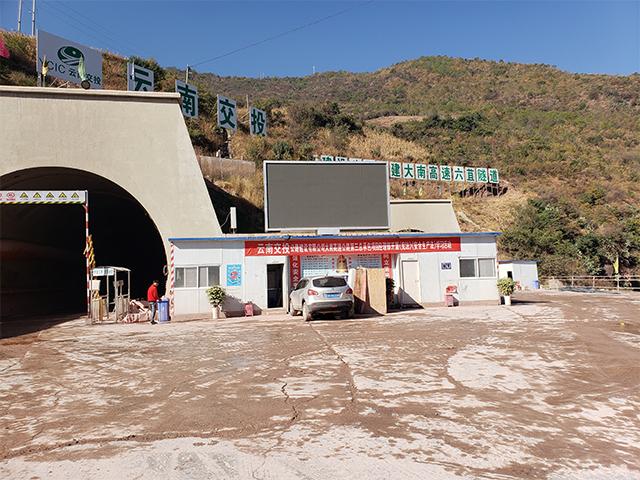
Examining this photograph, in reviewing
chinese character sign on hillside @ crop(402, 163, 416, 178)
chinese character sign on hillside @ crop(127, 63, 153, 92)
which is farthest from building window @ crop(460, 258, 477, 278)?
chinese character sign on hillside @ crop(402, 163, 416, 178)

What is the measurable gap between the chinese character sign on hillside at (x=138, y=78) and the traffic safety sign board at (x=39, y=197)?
35.8ft

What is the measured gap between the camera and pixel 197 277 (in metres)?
17.9

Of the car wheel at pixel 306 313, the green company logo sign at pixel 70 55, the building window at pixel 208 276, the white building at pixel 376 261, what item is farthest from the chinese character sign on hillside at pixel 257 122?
the car wheel at pixel 306 313

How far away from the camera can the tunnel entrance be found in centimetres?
2006

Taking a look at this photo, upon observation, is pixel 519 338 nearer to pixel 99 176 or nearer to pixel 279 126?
pixel 99 176

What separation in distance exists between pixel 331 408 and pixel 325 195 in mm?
16538

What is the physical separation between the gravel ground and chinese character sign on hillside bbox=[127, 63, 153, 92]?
19.2 meters

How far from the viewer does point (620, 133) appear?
70.2 m

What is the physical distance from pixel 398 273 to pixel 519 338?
9258 mm

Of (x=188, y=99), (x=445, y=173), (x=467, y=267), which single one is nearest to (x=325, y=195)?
(x=467, y=267)

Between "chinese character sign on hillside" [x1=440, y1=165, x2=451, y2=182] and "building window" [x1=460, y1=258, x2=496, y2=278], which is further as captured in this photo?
"chinese character sign on hillside" [x1=440, y1=165, x2=451, y2=182]

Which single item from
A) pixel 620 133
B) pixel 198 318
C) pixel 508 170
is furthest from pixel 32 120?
pixel 620 133

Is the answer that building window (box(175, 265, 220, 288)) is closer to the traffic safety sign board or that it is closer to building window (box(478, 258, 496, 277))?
the traffic safety sign board

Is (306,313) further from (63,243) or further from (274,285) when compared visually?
(63,243)
